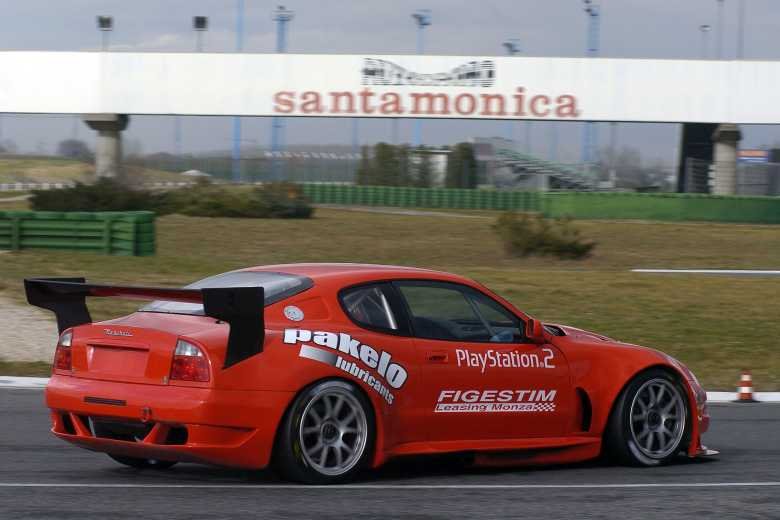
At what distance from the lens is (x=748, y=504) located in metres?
6.59

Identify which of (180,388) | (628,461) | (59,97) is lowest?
(628,461)

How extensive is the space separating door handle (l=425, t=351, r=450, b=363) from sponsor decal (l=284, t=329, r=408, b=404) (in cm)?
20

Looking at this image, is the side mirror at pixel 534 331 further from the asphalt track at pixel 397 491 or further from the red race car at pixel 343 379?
the asphalt track at pixel 397 491

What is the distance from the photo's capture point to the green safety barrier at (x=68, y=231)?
84.6ft

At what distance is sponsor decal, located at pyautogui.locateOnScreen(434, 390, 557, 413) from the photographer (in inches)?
283

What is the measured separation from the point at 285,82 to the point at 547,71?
1144 centimetres

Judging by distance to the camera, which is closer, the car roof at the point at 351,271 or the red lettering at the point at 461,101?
the car roof at the point at 351,271

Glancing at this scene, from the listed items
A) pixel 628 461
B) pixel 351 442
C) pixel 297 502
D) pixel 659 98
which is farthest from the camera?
pixel 659 98

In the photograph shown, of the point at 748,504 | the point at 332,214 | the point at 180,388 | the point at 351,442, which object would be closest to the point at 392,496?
the point at 351,442

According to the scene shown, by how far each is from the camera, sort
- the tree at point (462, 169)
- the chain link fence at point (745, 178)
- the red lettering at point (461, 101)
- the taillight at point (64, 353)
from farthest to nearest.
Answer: the tree at point (462, 169) → the red lettering at point (461, 101) → the chain link fence at point (745, 178) → the taillight at point (64, 353)

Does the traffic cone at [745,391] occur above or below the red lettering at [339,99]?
below

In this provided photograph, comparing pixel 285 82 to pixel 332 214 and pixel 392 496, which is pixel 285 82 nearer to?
pixel 332 214

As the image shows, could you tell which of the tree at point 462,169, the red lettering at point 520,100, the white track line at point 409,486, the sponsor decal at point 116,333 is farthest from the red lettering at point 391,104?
the sponsor decal at point 116,333

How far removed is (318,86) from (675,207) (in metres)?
17.0
